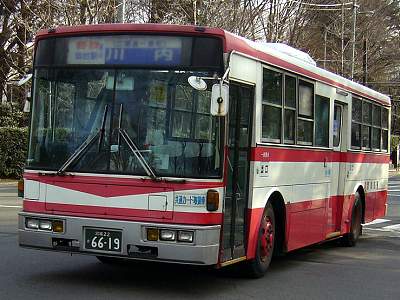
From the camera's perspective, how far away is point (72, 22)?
2836 cm

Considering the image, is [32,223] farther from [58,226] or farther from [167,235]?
[167,235]

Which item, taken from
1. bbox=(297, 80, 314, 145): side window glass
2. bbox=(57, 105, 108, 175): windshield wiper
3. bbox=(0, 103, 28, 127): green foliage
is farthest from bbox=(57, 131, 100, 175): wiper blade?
bbox=(0, 103, 28, 127): green foliage

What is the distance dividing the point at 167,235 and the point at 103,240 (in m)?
0.77


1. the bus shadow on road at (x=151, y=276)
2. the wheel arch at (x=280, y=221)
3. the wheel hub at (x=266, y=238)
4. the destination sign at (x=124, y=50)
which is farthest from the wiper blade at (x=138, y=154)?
the wheel arch at (x=280, y=221)

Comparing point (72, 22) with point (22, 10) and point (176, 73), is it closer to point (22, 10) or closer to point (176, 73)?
point (22, 10)

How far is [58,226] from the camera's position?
766cm

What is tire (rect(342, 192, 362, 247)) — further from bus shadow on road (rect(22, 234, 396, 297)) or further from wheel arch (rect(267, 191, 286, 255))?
wheel arch (rect(267, 191, 286, 255))

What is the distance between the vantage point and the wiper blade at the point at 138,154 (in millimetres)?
7313

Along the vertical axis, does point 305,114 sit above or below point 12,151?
above

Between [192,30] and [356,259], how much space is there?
563cm

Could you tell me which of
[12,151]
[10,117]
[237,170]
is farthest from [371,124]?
[10,117]

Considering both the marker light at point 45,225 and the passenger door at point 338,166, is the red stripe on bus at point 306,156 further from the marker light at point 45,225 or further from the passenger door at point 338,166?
the marker light at point 45,225

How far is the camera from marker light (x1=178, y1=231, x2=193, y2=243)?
714 cm

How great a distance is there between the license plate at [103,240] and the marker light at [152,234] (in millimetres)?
329
